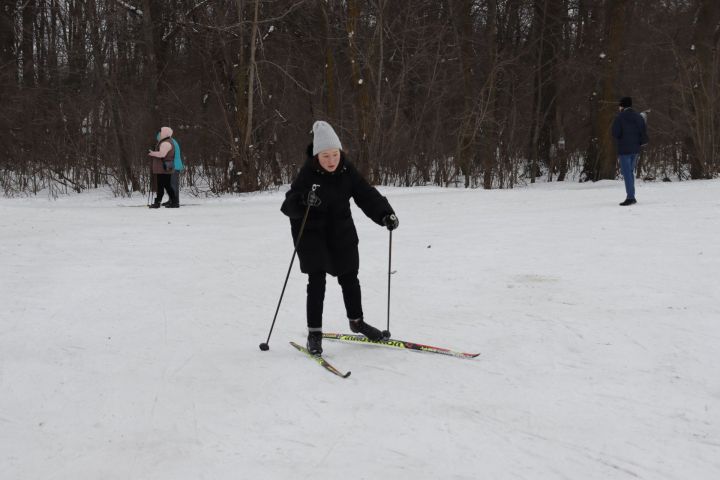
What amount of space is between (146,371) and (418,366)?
5.91 feet

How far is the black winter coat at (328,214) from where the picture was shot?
4.35m

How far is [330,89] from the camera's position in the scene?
1852cm

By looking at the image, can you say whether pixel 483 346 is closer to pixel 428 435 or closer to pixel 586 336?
pixel 586 336

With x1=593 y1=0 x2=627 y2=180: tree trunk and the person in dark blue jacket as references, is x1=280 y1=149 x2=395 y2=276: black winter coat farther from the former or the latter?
x1=593 y1=0 x2=627 y2=180: tree trunk

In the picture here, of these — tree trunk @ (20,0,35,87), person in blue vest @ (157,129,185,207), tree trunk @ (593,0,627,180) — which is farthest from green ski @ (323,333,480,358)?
tree trunk @ (20,0,35,87)

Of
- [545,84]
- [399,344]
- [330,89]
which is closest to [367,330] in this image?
[399,344]

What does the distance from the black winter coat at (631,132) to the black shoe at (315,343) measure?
8006 millimetres

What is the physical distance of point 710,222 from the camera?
8.64 m

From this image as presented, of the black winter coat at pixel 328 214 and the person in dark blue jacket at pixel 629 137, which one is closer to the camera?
the black winter coat at pixel 328 214

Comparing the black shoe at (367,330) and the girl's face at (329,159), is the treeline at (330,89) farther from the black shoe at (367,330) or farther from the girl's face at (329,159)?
the black shoe at (367,330)

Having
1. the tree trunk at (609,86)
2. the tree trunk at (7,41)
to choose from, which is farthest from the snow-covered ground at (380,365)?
the tree trunk at (7,41)

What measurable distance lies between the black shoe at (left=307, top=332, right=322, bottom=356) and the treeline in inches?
518

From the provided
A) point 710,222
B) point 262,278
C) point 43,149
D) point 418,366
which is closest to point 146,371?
point 418,366

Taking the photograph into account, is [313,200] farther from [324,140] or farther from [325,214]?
[324,140]
